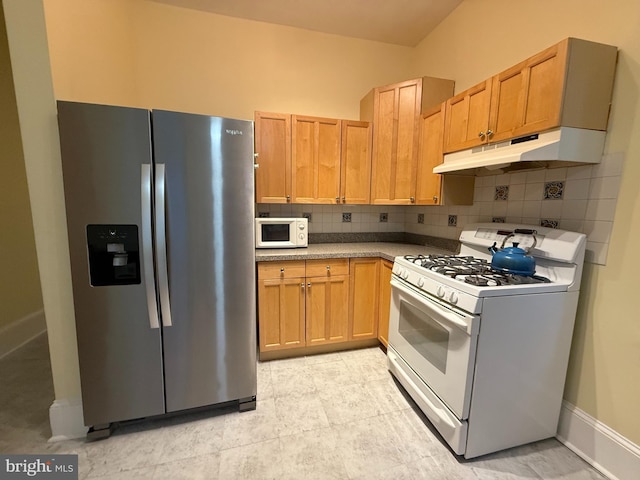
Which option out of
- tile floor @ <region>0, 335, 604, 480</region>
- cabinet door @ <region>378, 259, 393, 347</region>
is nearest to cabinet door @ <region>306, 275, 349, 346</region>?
cabinet door @ <region>378, 259, 393, 347</region>

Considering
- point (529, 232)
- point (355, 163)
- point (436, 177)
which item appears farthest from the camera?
point (355, 163)

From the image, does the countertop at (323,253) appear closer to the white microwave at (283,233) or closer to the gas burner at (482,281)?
the white microwave at (283,233)

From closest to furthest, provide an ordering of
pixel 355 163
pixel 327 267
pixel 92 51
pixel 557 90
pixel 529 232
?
1. pixel 557 90
2. pixel 529 232
3. pixel 92 51
4. pixel 327 267
5. pixel 355 163

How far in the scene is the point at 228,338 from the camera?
1633mm

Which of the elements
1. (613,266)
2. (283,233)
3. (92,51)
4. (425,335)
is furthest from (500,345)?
(92,51)

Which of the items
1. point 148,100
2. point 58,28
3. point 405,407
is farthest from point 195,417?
point 148,100

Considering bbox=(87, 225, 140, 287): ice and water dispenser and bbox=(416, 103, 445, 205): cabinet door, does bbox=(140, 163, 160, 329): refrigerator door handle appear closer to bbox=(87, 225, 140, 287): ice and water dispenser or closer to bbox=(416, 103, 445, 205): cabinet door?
bbox=(87, 225, 140, 287): ice and water dispenser

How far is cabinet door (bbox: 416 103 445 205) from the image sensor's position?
6.95 feet

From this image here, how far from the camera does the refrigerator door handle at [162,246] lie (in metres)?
1.38

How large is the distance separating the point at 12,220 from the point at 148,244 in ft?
7.20

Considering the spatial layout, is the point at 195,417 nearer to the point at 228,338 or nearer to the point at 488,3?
the point at 228,338

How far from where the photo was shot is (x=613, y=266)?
4.34 feet

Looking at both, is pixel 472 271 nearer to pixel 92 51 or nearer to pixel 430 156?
pixel 430 156

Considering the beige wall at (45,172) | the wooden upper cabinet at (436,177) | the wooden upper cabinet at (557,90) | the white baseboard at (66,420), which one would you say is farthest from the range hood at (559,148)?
the white baseboard at (66,420)
